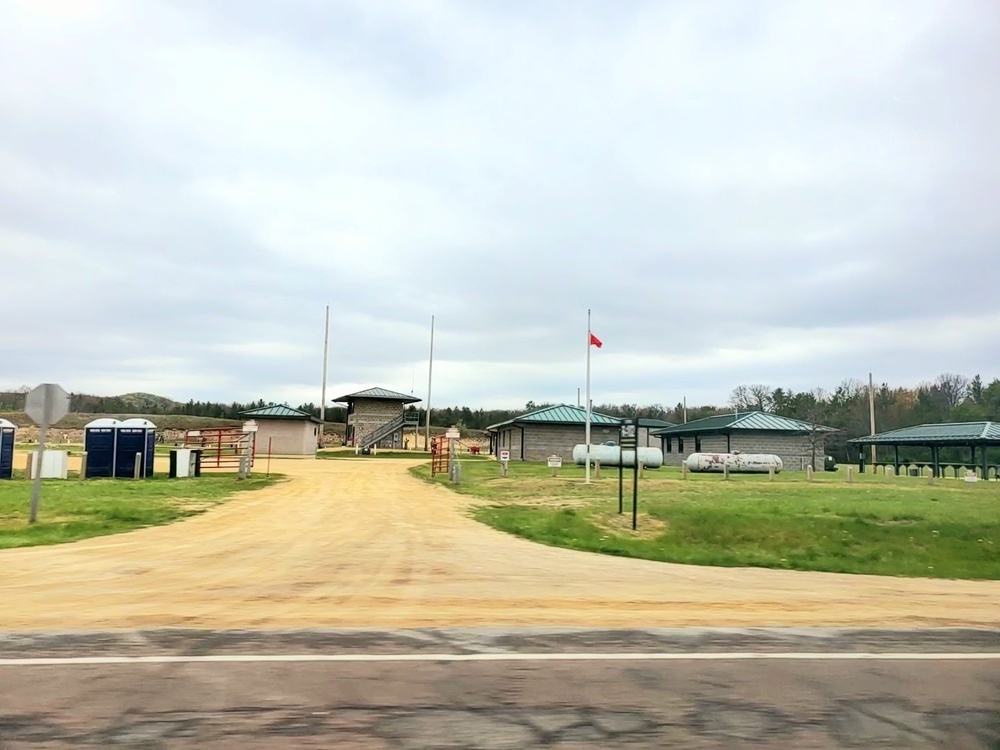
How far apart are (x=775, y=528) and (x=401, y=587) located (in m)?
11.7

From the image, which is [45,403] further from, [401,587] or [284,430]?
[284,430]

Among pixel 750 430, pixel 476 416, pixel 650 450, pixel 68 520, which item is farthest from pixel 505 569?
pixel 476 416

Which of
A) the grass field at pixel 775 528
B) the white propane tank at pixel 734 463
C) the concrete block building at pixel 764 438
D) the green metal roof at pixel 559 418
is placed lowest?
the grass field at pixel 775 528

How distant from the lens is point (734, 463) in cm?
4119

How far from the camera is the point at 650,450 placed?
145 feet

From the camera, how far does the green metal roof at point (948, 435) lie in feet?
136

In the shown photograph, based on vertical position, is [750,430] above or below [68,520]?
above

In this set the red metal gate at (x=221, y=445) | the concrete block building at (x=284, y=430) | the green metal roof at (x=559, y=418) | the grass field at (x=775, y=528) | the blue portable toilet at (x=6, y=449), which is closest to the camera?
the grass field at (x=775, y=528)

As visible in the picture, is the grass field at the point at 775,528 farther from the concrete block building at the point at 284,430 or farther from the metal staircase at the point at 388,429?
the metal staircase at the point at 388,429

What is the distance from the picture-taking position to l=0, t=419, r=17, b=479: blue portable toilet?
88.2ft

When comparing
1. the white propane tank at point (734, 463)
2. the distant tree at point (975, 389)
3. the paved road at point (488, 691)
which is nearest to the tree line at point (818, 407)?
the distant tree at point (975, 389)

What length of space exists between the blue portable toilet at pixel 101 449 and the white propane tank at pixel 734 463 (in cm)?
2791

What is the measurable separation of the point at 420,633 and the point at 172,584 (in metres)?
4.15

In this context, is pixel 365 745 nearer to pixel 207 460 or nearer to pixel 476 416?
pixel 207 460
